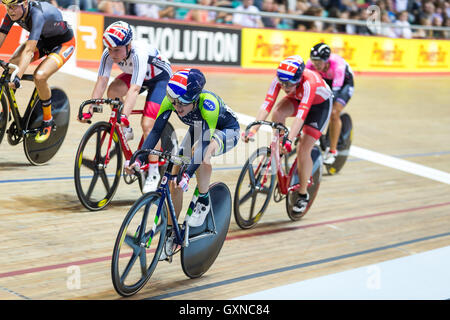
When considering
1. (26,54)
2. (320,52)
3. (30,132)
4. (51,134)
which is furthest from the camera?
(320,52)

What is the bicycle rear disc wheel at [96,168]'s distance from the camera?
16.0 ft

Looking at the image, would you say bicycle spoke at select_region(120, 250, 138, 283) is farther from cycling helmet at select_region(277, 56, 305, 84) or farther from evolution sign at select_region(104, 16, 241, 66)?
evolution sign at select_region(104, 16, 241, 66)

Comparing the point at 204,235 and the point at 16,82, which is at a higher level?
the point at 16,82

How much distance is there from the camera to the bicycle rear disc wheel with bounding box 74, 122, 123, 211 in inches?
192

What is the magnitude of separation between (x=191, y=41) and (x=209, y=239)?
25.1 ft

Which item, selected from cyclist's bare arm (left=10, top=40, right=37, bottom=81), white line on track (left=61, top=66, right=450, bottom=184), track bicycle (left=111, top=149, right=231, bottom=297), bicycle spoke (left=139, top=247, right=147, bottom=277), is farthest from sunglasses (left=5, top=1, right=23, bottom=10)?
white line on track (left=61, top=66, right=450, bottom=184)

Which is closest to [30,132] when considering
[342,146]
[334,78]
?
[334,78]

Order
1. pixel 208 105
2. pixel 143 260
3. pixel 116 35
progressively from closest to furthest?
1. pixel 143 260
2. pixel 208 105
3. pixel 116 35

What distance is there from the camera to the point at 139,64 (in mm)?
4988

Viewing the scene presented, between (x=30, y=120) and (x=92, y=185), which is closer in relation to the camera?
(x=92, y=185)

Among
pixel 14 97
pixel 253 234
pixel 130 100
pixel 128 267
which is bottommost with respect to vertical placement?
pixel 253 234

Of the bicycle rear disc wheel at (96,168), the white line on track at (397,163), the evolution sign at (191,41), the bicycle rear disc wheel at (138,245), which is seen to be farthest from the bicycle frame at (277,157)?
the evolution sign at (191,41)

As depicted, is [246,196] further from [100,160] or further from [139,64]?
[139,64]

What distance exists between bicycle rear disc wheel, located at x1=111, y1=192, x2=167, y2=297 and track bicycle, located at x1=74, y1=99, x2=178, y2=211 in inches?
54.6
